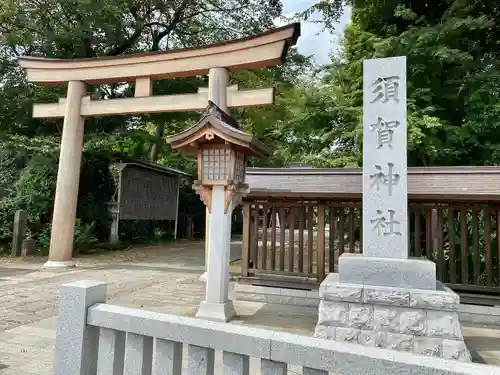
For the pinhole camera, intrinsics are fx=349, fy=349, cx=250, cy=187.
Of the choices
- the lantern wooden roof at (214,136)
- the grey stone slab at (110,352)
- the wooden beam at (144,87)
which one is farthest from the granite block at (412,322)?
the wooden beam at (144,87)

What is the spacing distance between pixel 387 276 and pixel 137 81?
8753 mm

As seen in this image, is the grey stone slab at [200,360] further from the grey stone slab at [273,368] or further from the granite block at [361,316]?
the granite block at [361,316]

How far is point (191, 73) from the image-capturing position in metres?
9.78

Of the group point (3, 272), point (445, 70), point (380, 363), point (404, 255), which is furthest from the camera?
point (445, 70)

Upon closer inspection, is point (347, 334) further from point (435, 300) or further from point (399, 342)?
point (435, 300)

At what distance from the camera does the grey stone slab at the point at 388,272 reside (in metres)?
4.54

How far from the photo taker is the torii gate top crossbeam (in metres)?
8.75

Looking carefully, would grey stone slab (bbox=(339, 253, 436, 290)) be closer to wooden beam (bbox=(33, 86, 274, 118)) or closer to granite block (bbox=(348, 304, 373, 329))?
granite block (bbox=(348, 304, 373, 329))

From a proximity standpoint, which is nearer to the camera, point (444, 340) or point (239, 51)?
point (444, 340)

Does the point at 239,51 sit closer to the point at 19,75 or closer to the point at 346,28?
the point at 346,28

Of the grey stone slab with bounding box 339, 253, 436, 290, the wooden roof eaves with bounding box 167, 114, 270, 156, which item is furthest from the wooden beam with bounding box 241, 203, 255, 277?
the grey stone slab with bounding box 339, 253, 436, 290

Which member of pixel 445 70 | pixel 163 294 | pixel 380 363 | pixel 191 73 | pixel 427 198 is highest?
pixel 445 70

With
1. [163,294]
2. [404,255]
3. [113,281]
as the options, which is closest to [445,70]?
[404,255]

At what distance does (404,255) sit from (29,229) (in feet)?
44.2
